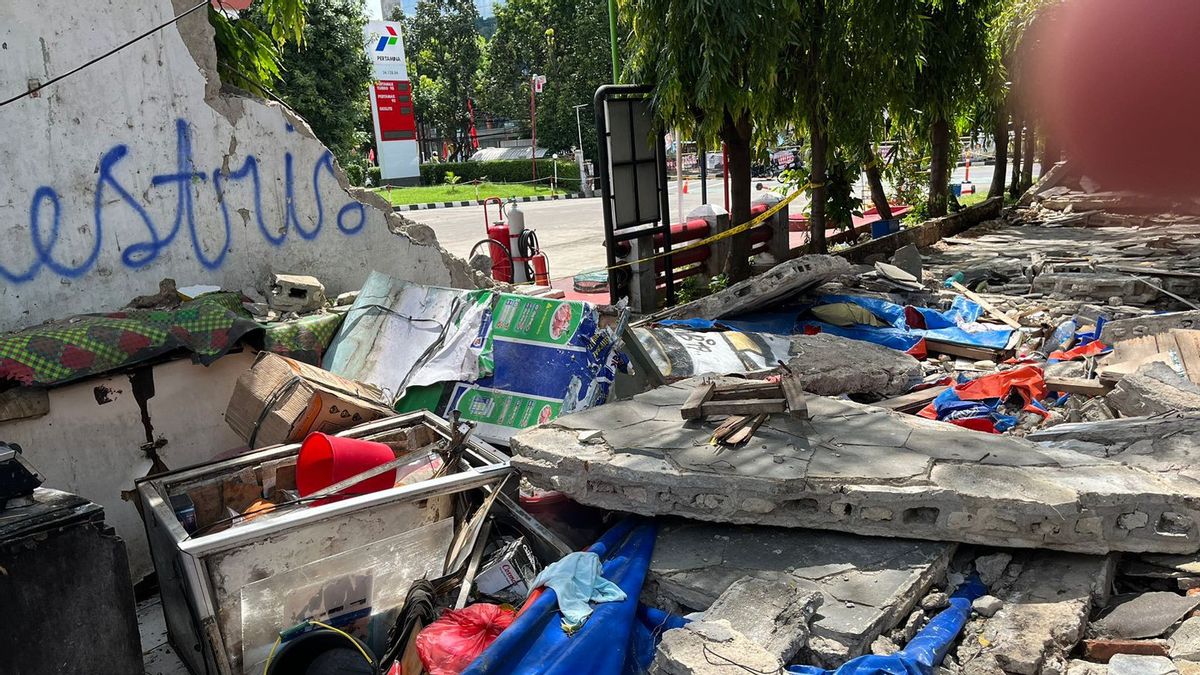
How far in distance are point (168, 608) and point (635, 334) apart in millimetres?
3504

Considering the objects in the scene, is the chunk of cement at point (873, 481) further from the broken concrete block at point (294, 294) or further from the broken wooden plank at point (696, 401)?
the broken concrete block at point (294, 294)

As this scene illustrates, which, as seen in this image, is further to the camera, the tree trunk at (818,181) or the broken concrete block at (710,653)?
the tree trunk at (818,181)

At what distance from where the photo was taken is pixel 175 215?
6.07 m

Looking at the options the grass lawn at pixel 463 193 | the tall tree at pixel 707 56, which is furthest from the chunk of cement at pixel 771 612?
the grass lawn at pixel 463 193

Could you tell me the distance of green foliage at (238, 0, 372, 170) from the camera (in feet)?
76.3

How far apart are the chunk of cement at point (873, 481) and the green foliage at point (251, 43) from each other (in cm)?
418

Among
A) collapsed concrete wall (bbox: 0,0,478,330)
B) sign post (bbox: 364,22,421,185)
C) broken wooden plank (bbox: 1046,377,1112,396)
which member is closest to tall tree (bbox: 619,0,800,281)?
collapsed concrete wall (bbox: 0,0,478,330)

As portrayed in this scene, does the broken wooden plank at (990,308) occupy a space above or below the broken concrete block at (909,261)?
below

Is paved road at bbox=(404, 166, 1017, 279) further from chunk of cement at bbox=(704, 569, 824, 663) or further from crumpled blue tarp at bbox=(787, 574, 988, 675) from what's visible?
crumpled blue tarp at bbox=(787, 574, 988, 675)

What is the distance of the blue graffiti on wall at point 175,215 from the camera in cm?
550

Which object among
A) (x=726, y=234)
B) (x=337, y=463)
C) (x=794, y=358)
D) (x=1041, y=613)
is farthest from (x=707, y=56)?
(x=1041, y=613)

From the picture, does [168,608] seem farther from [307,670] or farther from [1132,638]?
[1132,638]

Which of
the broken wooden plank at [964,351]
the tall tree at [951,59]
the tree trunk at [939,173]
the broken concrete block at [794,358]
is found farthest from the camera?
the tree trunk at [939,173]

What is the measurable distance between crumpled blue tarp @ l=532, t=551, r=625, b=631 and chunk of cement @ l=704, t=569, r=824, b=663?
48 cm
